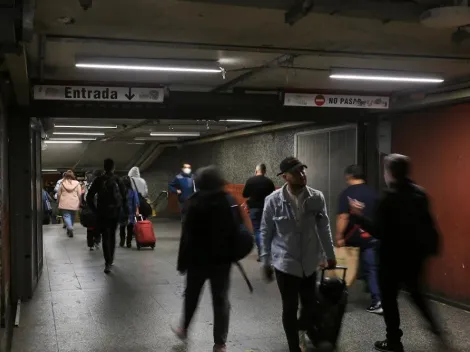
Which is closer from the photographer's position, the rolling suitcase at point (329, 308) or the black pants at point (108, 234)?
the rolling suitcase at point (329, 308)

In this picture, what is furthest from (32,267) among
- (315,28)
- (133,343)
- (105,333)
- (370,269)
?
(315,28)

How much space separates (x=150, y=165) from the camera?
784 inches

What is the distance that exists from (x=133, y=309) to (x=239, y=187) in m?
7.80

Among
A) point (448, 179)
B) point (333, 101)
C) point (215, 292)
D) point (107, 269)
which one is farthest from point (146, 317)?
point (448, 179)

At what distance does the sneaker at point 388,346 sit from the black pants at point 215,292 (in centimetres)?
145

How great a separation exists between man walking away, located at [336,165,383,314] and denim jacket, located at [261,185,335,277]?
1162mm

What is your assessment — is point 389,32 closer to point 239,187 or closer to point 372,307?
point 372,307

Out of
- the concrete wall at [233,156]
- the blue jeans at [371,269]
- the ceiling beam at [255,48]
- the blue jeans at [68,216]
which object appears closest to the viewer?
the ceiling beam at [255,48]

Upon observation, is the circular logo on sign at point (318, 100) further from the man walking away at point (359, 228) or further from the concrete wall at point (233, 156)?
the concrete wall at point (233, 156)

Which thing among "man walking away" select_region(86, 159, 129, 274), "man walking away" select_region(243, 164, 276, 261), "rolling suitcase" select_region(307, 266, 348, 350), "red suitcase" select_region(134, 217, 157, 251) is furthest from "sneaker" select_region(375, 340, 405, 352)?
"red suitcase" select_region(134, 217, 157, 251)

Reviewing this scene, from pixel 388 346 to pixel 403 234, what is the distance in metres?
1.08

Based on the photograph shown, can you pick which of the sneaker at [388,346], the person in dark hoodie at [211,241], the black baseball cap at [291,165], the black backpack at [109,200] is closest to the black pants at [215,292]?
the person in dark hoodie at [211,241]

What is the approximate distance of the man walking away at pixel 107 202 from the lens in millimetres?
7699

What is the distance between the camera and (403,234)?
13.6ft
